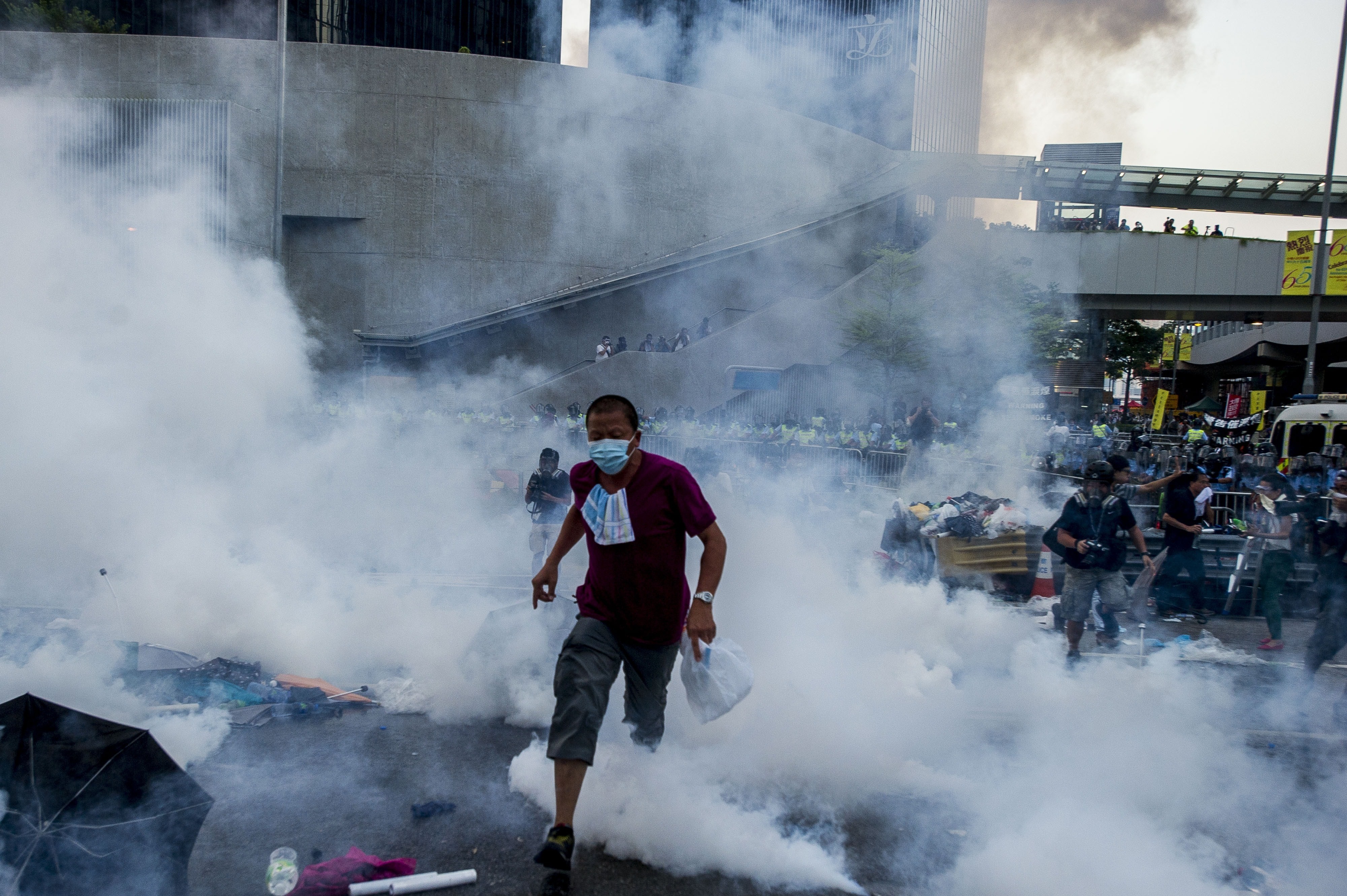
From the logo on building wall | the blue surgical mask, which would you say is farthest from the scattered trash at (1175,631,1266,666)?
the logo on building wall

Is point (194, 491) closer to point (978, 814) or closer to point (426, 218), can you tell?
point (978, 814)

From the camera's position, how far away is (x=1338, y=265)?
1606 cm

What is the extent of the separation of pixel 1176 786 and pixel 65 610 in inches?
199

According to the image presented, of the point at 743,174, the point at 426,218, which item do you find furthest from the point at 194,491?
the point at 426,218

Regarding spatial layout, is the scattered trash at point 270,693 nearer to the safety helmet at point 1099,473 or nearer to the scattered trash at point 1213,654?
the safety helmet at point 1099,473

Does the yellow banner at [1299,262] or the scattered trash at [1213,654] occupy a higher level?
the yellow banner at [1299,262]

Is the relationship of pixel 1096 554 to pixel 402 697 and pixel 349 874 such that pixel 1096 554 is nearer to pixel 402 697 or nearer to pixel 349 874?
pixel 402 697

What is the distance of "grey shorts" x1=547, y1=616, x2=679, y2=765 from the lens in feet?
7.67

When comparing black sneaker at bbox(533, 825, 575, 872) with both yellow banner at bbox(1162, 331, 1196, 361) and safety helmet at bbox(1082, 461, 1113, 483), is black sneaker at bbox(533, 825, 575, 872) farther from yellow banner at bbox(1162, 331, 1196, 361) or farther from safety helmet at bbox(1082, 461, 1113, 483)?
yellow banner at bbox(1162, 331, 1196, 361)

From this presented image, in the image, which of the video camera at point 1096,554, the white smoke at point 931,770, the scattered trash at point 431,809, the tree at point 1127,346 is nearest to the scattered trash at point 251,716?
the scattered trash at point 431,809

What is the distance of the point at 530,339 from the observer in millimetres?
18547

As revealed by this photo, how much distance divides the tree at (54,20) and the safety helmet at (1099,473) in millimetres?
22032

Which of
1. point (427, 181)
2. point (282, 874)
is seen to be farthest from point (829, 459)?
point (427, 181)

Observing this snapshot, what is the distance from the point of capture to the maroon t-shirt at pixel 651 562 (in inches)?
99.1
